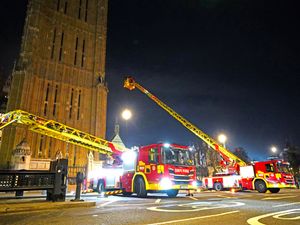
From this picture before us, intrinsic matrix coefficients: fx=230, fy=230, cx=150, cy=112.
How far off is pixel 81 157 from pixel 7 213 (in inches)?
1291

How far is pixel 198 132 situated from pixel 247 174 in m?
6.67

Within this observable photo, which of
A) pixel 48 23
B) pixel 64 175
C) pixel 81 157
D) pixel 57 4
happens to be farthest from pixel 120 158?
pixel 57 4

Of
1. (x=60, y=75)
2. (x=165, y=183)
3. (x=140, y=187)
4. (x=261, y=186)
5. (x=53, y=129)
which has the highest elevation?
(x=60, y=75)

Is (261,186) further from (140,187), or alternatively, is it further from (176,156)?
(140,187)

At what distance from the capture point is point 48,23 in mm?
41562

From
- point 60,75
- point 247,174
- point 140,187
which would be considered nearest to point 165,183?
point 140,187

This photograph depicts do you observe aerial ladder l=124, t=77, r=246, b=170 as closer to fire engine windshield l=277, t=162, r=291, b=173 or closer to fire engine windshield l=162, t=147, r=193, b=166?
fire engine windshield l=277, t=162, r=291, b=173

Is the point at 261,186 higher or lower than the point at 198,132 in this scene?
lower

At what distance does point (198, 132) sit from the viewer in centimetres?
2378

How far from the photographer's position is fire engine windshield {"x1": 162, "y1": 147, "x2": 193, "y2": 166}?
12305 mm

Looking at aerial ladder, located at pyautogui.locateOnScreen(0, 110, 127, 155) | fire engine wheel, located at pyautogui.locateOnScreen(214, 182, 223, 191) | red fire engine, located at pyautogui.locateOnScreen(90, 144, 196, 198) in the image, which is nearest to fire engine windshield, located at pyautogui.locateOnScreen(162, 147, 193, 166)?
red fire engine, located at pyautogui.locateOnScreen(90, 144, 196, 198)

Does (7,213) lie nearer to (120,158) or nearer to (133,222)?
(133,222)

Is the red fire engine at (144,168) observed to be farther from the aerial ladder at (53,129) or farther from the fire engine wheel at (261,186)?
the fire engine wheel at (261,186)

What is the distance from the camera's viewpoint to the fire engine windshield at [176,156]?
40.4 feet
